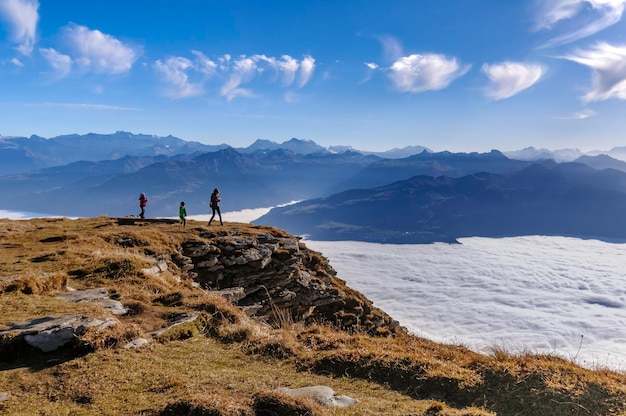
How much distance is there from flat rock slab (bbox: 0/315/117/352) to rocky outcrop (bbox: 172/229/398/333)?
540 inches

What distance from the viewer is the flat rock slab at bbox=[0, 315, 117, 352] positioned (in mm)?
9219

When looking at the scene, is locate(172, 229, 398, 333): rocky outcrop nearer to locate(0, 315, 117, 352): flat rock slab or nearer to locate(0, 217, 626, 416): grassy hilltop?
locate(0, 217, 626, 416): grassy hilltop

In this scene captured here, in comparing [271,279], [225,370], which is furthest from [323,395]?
[271,279]

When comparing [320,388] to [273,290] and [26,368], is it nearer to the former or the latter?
[26,368]

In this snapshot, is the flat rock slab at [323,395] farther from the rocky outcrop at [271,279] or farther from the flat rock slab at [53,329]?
the rocky outcrop at [271,279]

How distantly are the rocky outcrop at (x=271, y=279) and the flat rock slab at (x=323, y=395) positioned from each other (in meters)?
16.2

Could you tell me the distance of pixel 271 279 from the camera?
3484 cm

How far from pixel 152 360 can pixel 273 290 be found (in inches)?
989

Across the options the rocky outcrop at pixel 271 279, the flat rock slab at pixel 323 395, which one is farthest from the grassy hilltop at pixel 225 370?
the rocky outcrop at pixel 271 279

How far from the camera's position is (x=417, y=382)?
9000 mm

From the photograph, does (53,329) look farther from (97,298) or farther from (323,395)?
(323,395)

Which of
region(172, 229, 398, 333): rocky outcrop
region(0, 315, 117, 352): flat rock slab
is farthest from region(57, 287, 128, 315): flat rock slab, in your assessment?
region(172, 229, 398, 333): rocky outcrop

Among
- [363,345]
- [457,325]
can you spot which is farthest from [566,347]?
[363,345]

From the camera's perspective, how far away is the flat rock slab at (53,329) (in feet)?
30.2
